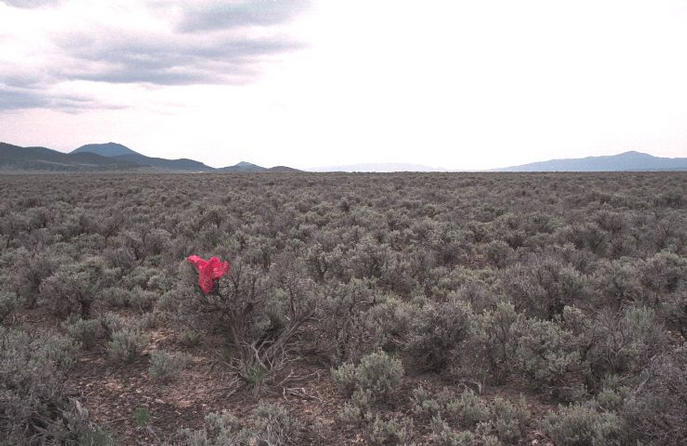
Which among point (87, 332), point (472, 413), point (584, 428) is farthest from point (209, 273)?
point (584, 428)

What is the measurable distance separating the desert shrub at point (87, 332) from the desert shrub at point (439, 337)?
13.7ft

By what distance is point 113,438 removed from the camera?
378 centimetres

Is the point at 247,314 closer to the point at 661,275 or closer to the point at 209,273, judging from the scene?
the point at 209,273

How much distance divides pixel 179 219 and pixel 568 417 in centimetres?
1300

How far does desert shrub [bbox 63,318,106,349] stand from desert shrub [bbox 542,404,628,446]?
17.9ft

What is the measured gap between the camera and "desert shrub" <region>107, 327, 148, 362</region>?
16.9 ft

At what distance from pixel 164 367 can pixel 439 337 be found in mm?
3194

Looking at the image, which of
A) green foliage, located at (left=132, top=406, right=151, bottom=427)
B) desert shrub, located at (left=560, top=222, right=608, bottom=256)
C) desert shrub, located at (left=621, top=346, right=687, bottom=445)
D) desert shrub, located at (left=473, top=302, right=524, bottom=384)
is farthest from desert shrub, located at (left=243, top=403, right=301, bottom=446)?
desert shrub, located at (left=560, top=222, right=608, bottom=256)

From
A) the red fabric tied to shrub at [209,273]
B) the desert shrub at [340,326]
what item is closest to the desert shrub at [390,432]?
the desert shrub at [340,326]

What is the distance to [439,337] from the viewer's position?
506 centimetres

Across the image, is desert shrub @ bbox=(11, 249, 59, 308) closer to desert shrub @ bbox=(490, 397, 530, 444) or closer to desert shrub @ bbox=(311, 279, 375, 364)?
desert shrub @ bbox=(311, 279, 375, 364)

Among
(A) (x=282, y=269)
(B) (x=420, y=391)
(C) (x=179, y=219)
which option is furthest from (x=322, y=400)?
(C) (x=179, y=219)

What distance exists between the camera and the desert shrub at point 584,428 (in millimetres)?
3438

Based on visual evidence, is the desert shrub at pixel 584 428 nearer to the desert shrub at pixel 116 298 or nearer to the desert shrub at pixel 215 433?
the desert shrub at pixel 215 433
